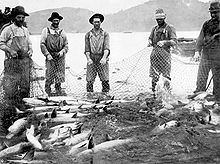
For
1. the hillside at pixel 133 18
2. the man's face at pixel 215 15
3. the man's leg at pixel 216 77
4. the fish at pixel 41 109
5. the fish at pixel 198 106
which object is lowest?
the fish at pixel 41 109

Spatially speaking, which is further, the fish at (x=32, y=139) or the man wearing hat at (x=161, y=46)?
the man wearing hat at (x=161, y=46)

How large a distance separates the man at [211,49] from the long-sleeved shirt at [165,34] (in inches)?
31.2

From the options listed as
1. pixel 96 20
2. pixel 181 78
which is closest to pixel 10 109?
pixel 96 20

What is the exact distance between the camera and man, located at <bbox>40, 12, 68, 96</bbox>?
9.11 metres

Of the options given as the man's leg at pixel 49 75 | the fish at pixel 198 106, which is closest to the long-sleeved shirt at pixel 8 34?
the man's leg at pixel 49 75

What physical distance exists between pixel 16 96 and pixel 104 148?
3665mm

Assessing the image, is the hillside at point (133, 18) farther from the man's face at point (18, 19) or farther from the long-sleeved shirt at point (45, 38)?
the man's face at point (18, 19)

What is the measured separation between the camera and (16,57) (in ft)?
26.9

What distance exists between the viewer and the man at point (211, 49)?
8.62 m

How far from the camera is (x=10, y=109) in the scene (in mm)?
7145

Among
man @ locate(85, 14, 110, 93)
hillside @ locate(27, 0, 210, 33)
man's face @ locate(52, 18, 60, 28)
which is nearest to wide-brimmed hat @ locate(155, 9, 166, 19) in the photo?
man @ locate(85, 14, 110, 93)

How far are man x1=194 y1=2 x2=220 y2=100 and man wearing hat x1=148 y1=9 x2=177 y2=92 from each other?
2.73 feet

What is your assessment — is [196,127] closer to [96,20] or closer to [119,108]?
[119,108]

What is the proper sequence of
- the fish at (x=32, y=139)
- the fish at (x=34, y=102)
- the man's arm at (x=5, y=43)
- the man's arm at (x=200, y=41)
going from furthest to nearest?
1. the man's arm at (x=200, y=41)
2. the man's arm at (x=5, y=43)
3. the fish at (x=34, y=102)
4. the fish at (x=32, y=139)
